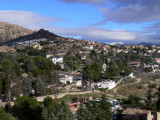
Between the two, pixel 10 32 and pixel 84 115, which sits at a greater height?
pixel 10 32

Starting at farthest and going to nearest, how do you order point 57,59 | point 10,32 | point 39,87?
point 10,32, point 57,59, point 39,87

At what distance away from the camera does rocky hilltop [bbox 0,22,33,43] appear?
103m

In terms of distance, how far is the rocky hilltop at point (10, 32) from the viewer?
10344cm

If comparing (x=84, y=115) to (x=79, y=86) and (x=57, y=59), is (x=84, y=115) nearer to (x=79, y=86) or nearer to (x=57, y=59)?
(x=79, y=86)

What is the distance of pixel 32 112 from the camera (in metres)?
15.8

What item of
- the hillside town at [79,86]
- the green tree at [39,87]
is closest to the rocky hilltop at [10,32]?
the hillside town at [79,86]

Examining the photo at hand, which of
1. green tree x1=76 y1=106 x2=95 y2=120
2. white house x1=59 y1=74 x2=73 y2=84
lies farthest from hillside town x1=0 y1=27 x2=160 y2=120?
green tree x1=76 y1=106 x2=95 y2=120

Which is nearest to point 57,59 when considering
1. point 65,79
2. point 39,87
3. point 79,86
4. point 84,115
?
point 65,79

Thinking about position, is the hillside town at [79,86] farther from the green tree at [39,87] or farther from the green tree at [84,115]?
the green tree at [84,115]

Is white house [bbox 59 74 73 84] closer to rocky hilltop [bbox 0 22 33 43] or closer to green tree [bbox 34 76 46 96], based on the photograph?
green tree [bbox 34 76 46 96]

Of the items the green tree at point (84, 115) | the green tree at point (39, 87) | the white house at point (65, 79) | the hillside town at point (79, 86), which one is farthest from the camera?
the white house at point (65, 79)

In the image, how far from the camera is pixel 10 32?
11212 centimetres

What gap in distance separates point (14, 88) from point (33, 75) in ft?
26.3

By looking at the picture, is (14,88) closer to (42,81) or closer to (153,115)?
(42,81)
